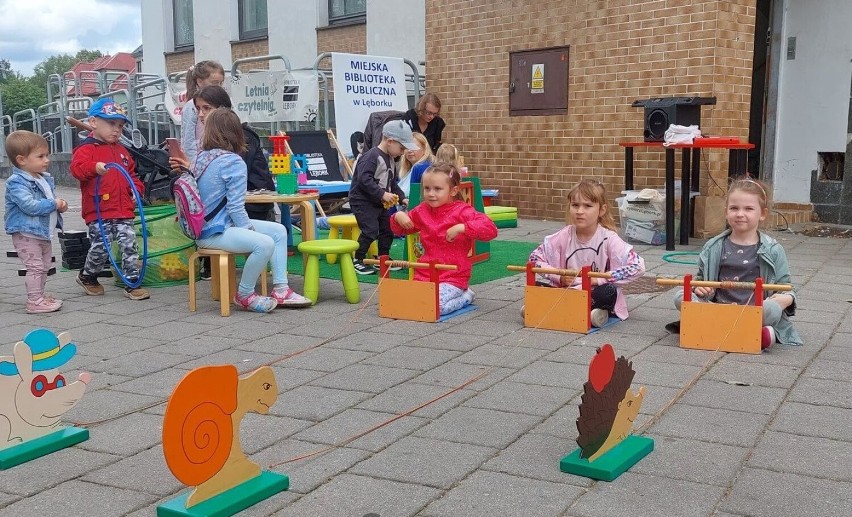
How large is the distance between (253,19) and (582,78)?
9.92 metres

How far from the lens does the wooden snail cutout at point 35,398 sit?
11.1 ft

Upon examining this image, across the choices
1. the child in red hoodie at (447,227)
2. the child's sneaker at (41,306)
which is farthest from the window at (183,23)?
the child in red hoodie at (447,227)

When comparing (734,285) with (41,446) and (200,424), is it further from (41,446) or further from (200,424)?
(41,446)

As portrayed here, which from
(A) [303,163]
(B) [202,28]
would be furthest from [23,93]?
(A) [303,163]

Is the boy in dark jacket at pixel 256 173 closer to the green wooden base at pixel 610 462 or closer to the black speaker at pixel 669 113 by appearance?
the black speaker at pixel 669 113

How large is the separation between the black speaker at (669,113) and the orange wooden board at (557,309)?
421 centimetres

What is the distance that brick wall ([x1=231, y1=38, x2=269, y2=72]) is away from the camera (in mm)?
18000

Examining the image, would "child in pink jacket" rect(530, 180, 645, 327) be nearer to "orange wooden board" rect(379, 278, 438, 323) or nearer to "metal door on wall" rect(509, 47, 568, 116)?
"orange wooden board" rect(379, 278, 438, 323)

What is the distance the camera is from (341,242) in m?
6.52

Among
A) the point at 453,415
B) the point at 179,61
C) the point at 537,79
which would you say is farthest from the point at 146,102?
the point at 453,415

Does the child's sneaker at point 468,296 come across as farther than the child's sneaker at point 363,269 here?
No

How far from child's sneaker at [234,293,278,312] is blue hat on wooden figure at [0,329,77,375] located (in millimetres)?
2564

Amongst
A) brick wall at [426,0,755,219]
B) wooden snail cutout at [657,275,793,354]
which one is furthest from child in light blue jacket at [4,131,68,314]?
brick wall at [426,0,755,219]

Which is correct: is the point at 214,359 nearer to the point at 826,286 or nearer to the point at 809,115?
the point at 826,286
